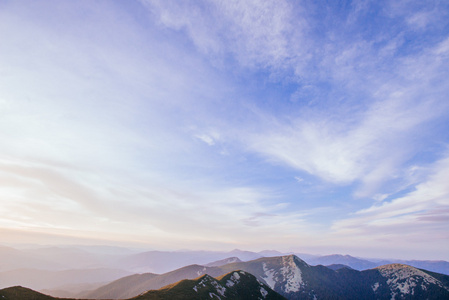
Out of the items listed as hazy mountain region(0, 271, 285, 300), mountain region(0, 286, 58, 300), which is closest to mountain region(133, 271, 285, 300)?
hazy mountain region(0, 271, 285, 300)

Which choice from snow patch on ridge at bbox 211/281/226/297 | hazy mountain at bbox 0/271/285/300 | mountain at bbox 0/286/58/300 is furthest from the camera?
snow patch on ridge at bbox 211/281/226/297

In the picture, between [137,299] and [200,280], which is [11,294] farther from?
[200,280]

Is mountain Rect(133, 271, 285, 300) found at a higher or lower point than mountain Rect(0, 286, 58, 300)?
lower

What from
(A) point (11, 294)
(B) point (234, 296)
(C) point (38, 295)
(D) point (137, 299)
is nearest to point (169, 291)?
(D) point (137, 299)

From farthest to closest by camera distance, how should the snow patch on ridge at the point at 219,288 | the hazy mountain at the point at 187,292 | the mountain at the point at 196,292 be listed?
the snow patch on ridge at the point at 219,288
the mountain at the point at 196,292
the hazy mountain at the point at 187,292

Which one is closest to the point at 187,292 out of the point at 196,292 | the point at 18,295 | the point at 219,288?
the point at 196,292

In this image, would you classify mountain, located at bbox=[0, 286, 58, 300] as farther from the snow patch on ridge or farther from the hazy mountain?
the snow patch on ridge

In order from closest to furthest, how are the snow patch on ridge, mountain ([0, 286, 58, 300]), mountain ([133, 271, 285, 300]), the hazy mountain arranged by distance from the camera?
mountain ([0, 286, 58, 300]), the hazy mountain, mountain ([133, 271, 285, 300]), the snow patch on ridge

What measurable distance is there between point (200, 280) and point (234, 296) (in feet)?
109

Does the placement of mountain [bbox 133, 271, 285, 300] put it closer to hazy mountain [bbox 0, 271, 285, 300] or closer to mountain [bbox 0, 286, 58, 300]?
hazy mountain [bbox 0, 271, 285, 300]

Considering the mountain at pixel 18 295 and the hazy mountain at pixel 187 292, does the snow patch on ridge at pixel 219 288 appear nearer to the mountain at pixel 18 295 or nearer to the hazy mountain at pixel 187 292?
the hazy mountain at pixel 187 292

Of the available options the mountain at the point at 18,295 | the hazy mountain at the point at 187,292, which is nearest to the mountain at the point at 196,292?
the hazy mountain at the point at 187,292

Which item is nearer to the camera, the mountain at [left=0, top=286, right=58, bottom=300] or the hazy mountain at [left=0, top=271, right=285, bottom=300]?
the mountain at [left=0, top=286, right=58, bottom=300]

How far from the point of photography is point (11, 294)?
94.1m
